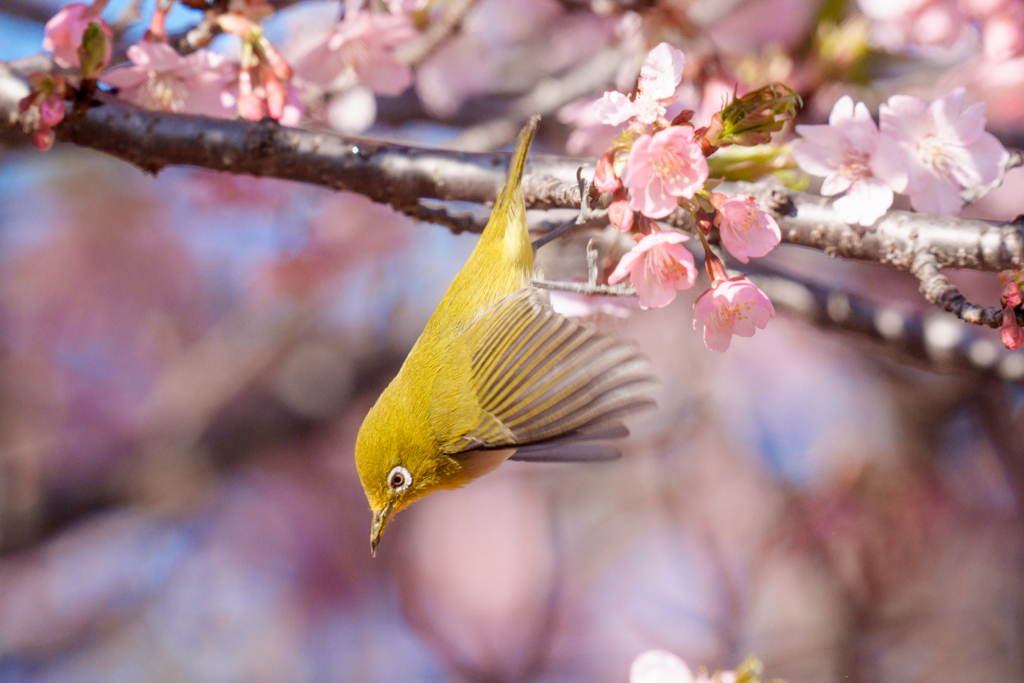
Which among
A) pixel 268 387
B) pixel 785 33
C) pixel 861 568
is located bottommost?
pixel 268 387

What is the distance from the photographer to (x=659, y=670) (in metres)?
1.31

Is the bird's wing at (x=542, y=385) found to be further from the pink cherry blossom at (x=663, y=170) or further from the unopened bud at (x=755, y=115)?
the unopened bud at (x=755, y=115)

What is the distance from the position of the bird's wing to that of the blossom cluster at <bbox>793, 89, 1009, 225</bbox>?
0.47 metres

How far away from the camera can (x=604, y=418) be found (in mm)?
1175

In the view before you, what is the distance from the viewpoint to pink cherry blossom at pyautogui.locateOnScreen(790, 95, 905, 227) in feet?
3.72

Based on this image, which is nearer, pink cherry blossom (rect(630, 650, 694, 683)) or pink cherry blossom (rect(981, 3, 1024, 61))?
pink cherry blossom (rect(630, 650, 694, 683))

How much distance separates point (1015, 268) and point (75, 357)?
492 cm

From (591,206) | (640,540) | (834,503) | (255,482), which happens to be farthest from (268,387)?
(834,503)

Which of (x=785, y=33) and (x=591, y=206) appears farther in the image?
(x=785, y=33)

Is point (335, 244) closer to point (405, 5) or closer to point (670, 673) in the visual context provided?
point (405, 5)

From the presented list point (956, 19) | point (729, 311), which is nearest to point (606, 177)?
point (729, 311)

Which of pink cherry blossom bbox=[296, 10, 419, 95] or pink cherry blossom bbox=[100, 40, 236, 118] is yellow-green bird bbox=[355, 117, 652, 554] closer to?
pink cherry blossom bbox=[296, 10, 419, 95]

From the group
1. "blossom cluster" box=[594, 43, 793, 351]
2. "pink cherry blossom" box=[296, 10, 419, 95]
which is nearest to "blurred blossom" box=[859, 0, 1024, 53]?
"blossom cluster" box=[594, 43, 793, 351]

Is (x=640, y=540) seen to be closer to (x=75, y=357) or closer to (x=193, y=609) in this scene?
(x=193, y=609)
